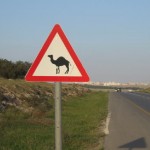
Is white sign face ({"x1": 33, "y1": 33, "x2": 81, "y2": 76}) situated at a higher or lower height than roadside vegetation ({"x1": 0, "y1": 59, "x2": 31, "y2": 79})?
lower

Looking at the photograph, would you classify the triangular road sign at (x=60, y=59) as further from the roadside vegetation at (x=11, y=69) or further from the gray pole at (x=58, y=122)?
the roadside vegetation at (x=11, y=69)

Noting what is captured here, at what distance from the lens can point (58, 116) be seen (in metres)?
6.85

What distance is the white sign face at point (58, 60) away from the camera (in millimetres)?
7066

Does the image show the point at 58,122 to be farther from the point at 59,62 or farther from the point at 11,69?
the point at 11,69

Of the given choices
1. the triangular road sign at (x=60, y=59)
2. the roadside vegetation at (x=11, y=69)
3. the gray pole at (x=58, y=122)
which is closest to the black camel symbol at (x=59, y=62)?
the triangular road sign at (x=60, y=59)

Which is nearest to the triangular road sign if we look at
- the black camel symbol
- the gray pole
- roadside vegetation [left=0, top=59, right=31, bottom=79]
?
the black camel symbol

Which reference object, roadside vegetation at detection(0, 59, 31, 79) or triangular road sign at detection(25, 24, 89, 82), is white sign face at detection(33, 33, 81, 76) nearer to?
triangular road sign at detection(25, 24, 89, 82)

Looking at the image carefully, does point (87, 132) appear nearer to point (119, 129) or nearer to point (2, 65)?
point (119, 129)

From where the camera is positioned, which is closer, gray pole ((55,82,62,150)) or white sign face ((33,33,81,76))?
gray pole ((55,82,62,150))

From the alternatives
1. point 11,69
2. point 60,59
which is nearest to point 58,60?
point 60,59

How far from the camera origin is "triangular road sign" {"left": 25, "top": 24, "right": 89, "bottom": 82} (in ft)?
23.2

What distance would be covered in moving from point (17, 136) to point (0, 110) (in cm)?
738

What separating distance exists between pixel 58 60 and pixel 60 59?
33mm

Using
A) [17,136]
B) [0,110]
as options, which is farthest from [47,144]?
[0,110]
